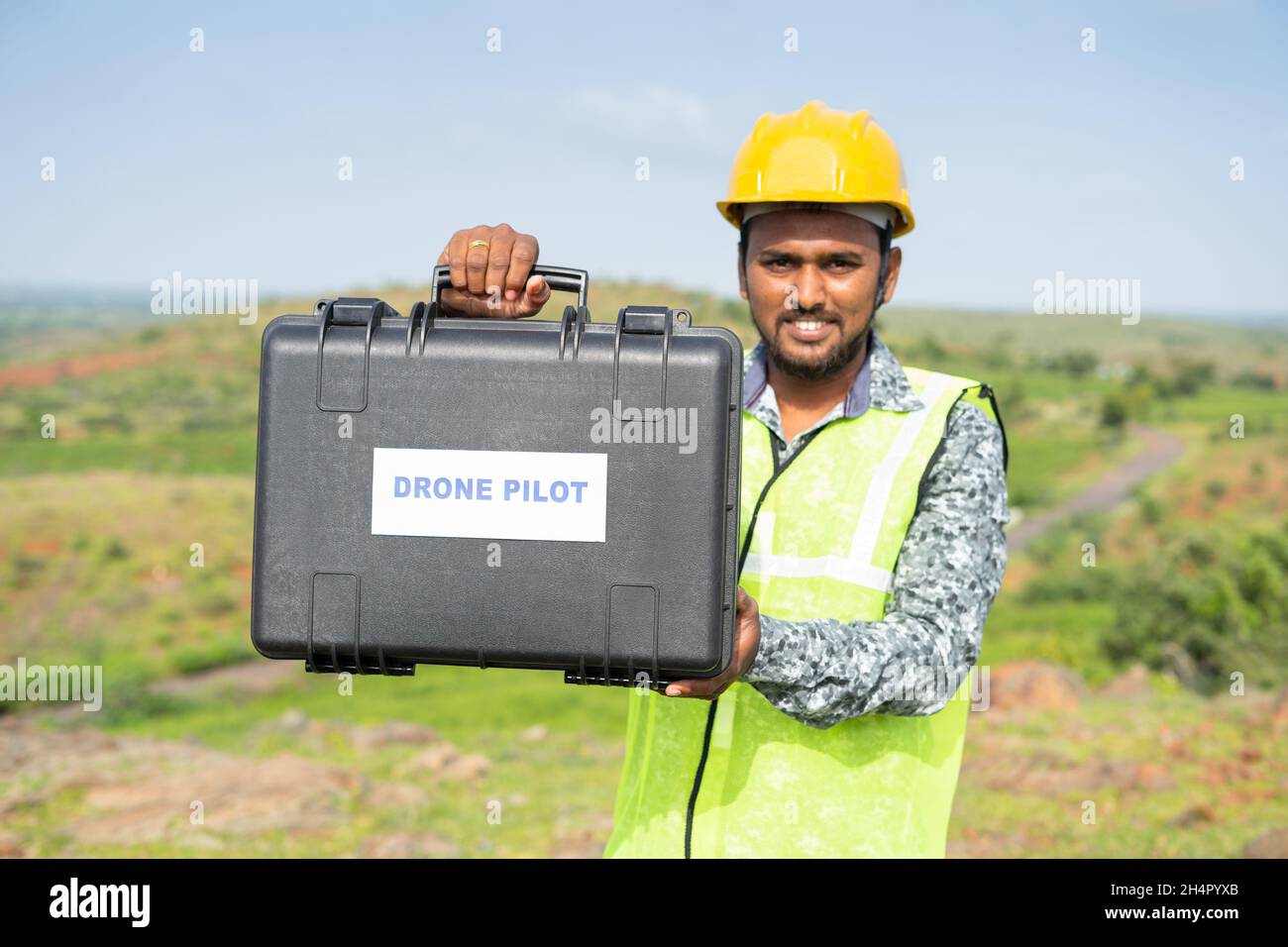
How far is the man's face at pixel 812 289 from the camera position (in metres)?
2.45

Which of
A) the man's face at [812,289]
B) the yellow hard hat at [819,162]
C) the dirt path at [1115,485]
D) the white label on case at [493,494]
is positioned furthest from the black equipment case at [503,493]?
the dirt path at [1115,485]

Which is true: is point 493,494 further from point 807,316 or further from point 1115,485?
point 1115,485

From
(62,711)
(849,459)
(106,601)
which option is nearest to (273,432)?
(849,459)

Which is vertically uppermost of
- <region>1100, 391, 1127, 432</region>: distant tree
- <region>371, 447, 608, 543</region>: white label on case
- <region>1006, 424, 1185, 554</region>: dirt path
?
<region>371, 447, 608, 543</region>: white label on case

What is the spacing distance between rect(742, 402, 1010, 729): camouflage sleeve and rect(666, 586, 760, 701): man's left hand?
0.10 feet

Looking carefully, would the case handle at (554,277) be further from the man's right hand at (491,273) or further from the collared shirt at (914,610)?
the collared shirt at (914,610)

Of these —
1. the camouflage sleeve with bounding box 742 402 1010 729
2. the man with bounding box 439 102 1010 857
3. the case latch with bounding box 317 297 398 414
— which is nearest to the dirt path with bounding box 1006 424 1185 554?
the man with bounding box 439 102 1010 857

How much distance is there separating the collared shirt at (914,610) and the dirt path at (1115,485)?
2957cm

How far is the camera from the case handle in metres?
2.00

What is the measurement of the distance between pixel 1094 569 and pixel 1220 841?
70.9ft

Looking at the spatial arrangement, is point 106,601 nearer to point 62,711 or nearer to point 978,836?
point 62,711

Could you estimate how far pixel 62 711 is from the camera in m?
15.8

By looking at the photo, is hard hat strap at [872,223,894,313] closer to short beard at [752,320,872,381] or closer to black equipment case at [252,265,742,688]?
short beard at [752,320,872,381]

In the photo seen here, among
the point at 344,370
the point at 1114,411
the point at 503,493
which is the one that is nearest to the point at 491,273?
the point at 344,370
